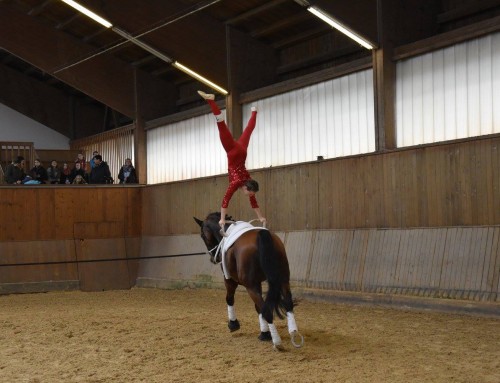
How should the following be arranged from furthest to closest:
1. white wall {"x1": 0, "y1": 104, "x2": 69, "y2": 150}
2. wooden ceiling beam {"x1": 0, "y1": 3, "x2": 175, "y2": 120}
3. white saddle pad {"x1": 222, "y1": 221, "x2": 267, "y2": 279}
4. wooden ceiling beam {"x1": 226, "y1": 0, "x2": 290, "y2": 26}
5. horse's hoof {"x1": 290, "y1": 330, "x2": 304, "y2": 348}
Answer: white wall {"x1": 0, "y1": 104, "x2": 69, "y2": 150} → wooden ceiling beam {"x1": 0, "y1": 3, "x2": 175, "y2": 120} → wooden ceiling beam {"x1": 226, "y1": 0, "x2": 290, "y2": 26} → white saddle pad {"x1": 222, "y1": 221, "x2": 267, "y2": 279} → horse's hoof {"x1": 290, "y1": 330, "x2": 304, "y2": 348}

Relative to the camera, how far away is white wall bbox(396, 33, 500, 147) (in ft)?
30.7

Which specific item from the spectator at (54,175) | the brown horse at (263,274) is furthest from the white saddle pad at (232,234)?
the spectator at (54,175)

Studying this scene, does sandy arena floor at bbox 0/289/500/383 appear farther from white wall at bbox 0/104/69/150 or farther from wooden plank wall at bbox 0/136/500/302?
white wall at bbox 0/104/69/150

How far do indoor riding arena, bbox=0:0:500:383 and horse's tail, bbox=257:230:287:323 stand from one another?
375 millimetres

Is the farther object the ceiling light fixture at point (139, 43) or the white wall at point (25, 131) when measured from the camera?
the white wall at point (25, 131)

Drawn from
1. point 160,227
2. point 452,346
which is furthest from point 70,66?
point 452,346

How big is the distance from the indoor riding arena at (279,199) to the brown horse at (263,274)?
4.9 inches

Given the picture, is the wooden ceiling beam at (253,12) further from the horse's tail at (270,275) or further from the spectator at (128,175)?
the horse's tail at (270,275)

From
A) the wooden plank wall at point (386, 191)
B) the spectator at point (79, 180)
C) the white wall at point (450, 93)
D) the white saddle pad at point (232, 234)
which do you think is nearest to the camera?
the white saddle pad at point (232, 234)

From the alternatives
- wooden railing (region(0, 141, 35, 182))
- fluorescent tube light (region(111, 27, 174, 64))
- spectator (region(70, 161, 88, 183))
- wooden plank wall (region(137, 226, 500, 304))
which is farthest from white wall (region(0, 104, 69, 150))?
wooden plank wall (region(137, 226, 500, 304))

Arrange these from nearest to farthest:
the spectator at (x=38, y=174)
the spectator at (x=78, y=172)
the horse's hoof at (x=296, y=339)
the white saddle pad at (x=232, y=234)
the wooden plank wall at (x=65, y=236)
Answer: the horse's hoof at (x=296, y=339) < the white saddle pad at (x=232, y=234) < the wooden plank wall at (x=65, y=236) < the spectator at (x=38, y=174) < the spectator at (x=78, y=172)

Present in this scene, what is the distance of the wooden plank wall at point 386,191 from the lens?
8.38 metres

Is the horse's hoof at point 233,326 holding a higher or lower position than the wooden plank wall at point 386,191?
lower

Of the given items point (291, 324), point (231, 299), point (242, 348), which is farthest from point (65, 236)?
point (291, 324)
